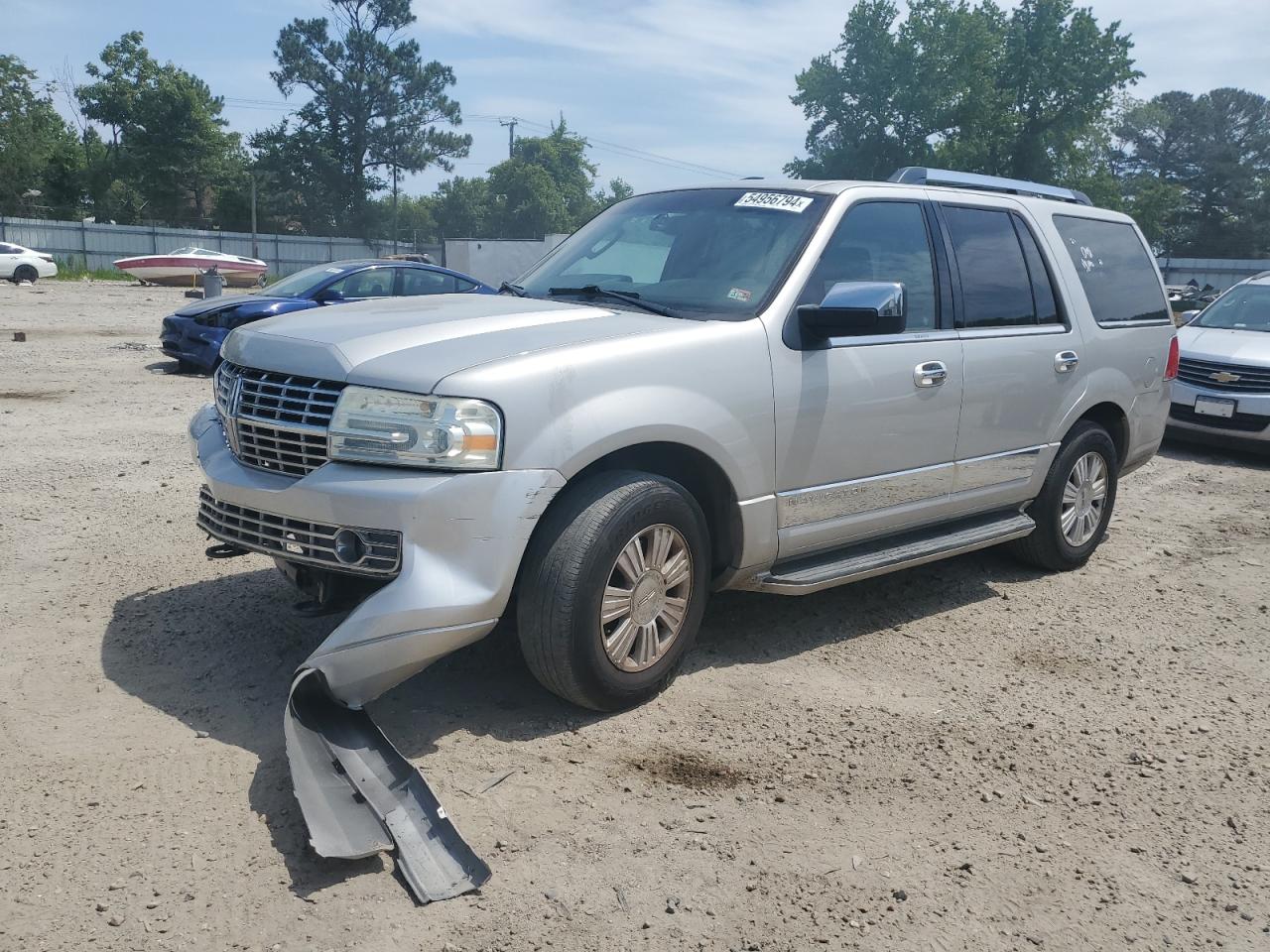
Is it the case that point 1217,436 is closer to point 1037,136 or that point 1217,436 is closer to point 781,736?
point 781,736

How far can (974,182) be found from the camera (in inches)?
226

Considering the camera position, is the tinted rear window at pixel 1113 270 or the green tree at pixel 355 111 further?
the green tree at pixel 355 111

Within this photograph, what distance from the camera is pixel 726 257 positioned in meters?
4.59

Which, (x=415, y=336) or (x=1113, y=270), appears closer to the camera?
(x=415, y=336)

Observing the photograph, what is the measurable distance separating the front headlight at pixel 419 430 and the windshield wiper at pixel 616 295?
3.80 ft

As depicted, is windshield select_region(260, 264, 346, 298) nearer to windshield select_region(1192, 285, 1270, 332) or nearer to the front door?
the front door

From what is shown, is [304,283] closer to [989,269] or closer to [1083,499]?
[989,269]

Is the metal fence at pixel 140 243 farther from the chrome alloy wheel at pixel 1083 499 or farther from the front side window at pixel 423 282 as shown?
the chrome alloy wheel at pixel 1083 499

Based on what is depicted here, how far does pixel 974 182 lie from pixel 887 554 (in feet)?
7.23

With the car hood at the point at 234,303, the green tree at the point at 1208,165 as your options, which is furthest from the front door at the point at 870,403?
the green tree at the point at 1208,165

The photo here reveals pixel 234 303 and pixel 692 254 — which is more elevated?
pixel 692 254

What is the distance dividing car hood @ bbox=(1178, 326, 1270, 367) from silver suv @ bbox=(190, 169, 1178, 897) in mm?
5488

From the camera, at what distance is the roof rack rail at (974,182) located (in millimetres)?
5383

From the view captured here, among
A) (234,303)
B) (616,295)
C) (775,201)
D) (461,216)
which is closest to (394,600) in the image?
(616,295)
